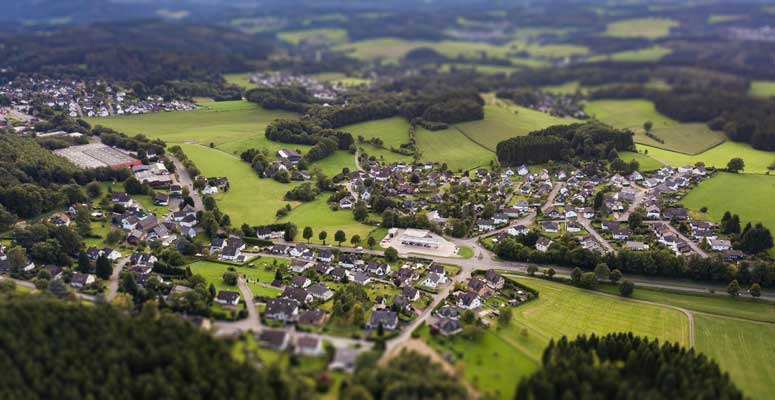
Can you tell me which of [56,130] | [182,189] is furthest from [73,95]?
[182,189]

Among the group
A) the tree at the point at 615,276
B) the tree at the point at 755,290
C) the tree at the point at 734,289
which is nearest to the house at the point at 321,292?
the tree at the point at 615,276

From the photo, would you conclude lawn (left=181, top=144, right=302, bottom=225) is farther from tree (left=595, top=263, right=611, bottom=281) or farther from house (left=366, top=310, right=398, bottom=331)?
tree (left=595, top=263, right=611, bottom=281)

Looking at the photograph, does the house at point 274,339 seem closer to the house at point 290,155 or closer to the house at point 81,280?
the house at point 81,280

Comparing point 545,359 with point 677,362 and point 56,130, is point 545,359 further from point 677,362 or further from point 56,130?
point 56,130

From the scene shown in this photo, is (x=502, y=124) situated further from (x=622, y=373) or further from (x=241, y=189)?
(x=622, y=373)

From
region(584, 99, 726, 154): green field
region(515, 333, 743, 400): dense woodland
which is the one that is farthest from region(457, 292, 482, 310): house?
region(584, 99, 726, 154): green field

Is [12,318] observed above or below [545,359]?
above
